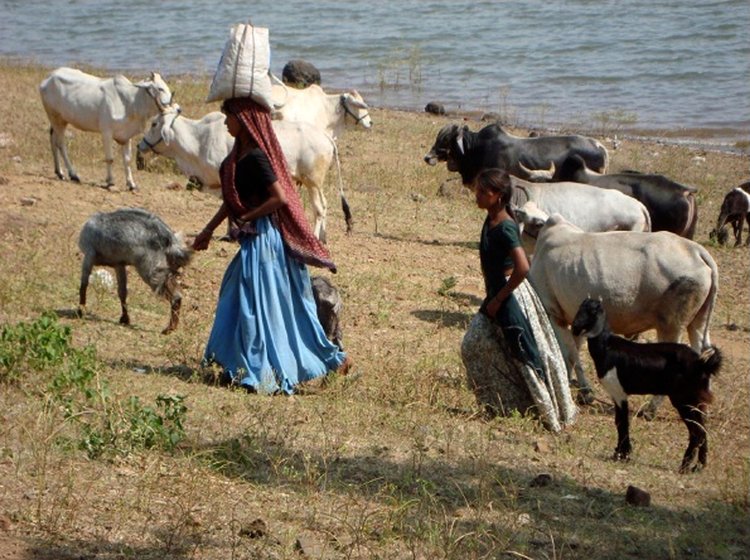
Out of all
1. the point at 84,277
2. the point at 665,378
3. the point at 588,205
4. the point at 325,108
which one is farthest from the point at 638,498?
the point at 325,108

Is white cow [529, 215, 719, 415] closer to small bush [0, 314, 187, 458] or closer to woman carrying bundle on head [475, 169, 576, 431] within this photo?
woman carrying bundle on head [475, 169, 576, 431]

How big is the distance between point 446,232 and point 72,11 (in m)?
27.5

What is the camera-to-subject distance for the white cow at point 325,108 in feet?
45.5

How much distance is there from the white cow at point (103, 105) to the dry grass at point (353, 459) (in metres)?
2.23

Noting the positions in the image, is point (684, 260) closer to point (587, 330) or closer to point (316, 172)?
point (587, 330)

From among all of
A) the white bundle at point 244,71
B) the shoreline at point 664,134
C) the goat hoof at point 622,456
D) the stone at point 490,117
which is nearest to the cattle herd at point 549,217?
the goat hoof at point 622,456

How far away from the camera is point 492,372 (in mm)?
7703

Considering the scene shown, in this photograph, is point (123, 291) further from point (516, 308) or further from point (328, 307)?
point (516, 308)

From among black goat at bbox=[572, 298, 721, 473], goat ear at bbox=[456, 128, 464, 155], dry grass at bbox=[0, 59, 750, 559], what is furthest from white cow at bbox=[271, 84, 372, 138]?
black goat at bbox=[572, 298, 721, 473]

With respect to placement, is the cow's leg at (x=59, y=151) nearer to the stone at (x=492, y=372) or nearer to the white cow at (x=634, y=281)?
the white cow at (x=634, y=281)

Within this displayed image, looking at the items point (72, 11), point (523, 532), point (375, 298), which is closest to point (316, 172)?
point (375, 298)

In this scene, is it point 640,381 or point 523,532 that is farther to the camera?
point 640,381

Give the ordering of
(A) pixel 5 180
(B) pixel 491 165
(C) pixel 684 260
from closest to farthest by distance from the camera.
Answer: (C) pixel 684 260 → (A) pixel 5 180 → (B) pixel 491 165

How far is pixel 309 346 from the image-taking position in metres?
7.99
